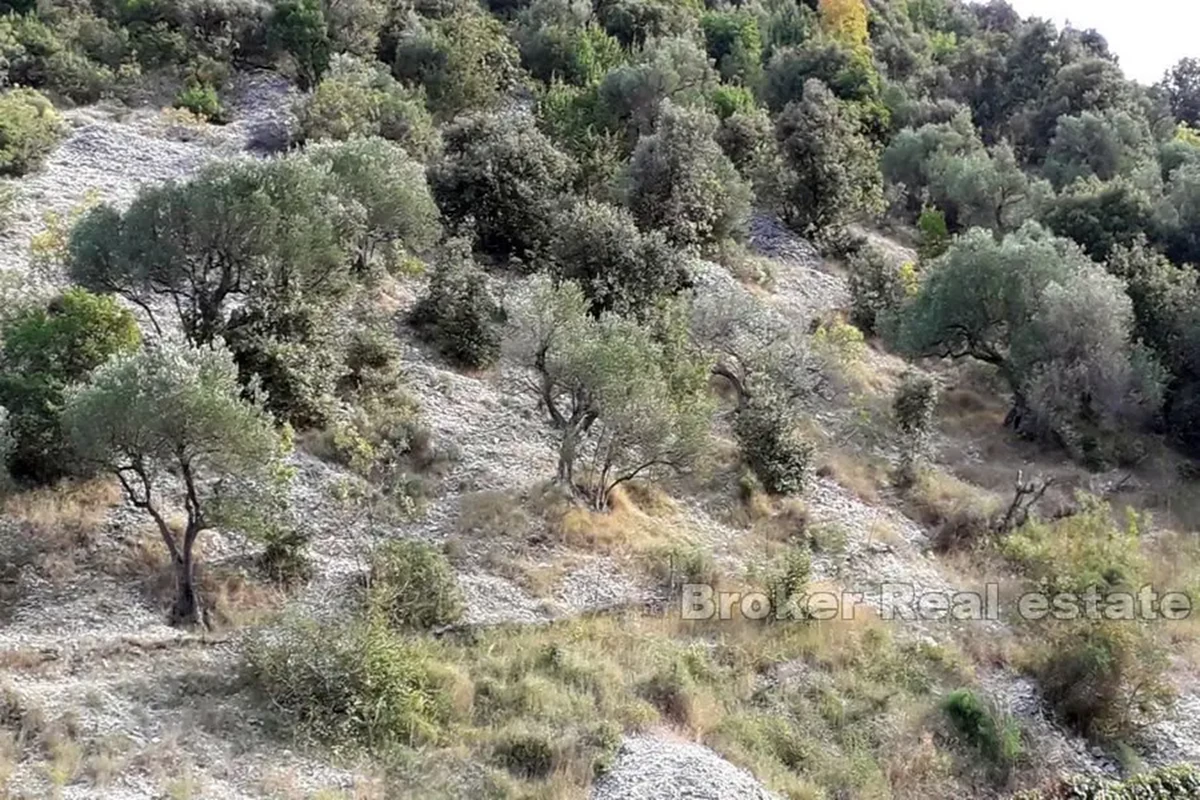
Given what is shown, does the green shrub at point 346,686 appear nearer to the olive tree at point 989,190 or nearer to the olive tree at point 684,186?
the olive tree at point 684,186

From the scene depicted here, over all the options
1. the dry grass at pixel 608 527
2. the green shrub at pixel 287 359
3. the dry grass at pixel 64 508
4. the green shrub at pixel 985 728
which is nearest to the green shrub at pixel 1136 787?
the green shrub at pixel 985 728

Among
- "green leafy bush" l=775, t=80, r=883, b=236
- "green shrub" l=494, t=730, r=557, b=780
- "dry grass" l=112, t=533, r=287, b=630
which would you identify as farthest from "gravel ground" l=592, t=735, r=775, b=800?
"green leafy bush" l=775, t=80, r=883, b=236

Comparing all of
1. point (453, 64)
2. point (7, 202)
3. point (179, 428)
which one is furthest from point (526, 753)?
point (453, 64)

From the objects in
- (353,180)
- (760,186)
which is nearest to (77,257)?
(353,180)

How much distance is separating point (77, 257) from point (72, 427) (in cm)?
664

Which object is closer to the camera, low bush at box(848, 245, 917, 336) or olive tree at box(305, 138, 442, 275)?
olive tree at box(305, 138, 442, 275)

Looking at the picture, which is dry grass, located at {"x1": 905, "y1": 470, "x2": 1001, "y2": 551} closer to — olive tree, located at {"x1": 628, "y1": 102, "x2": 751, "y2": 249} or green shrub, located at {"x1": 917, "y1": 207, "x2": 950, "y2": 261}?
olive tree, located at {"x1": 628, "y1": 102, "x2": 751, "y2": 249}

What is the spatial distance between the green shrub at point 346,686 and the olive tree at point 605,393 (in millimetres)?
6452

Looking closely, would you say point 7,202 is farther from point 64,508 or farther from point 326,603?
point 326,603

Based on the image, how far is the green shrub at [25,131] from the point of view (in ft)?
85.5

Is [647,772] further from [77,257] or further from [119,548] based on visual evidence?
[77,257]

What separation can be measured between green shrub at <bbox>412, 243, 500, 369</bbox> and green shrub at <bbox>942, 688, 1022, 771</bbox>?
12.7 metres

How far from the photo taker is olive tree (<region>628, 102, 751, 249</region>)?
101 ft

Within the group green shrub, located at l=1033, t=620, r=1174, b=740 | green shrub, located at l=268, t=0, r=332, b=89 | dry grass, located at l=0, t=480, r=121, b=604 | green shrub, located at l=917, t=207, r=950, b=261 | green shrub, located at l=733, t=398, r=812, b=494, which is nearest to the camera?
dry grass, located at l=0, t=480, r=121, b=604
